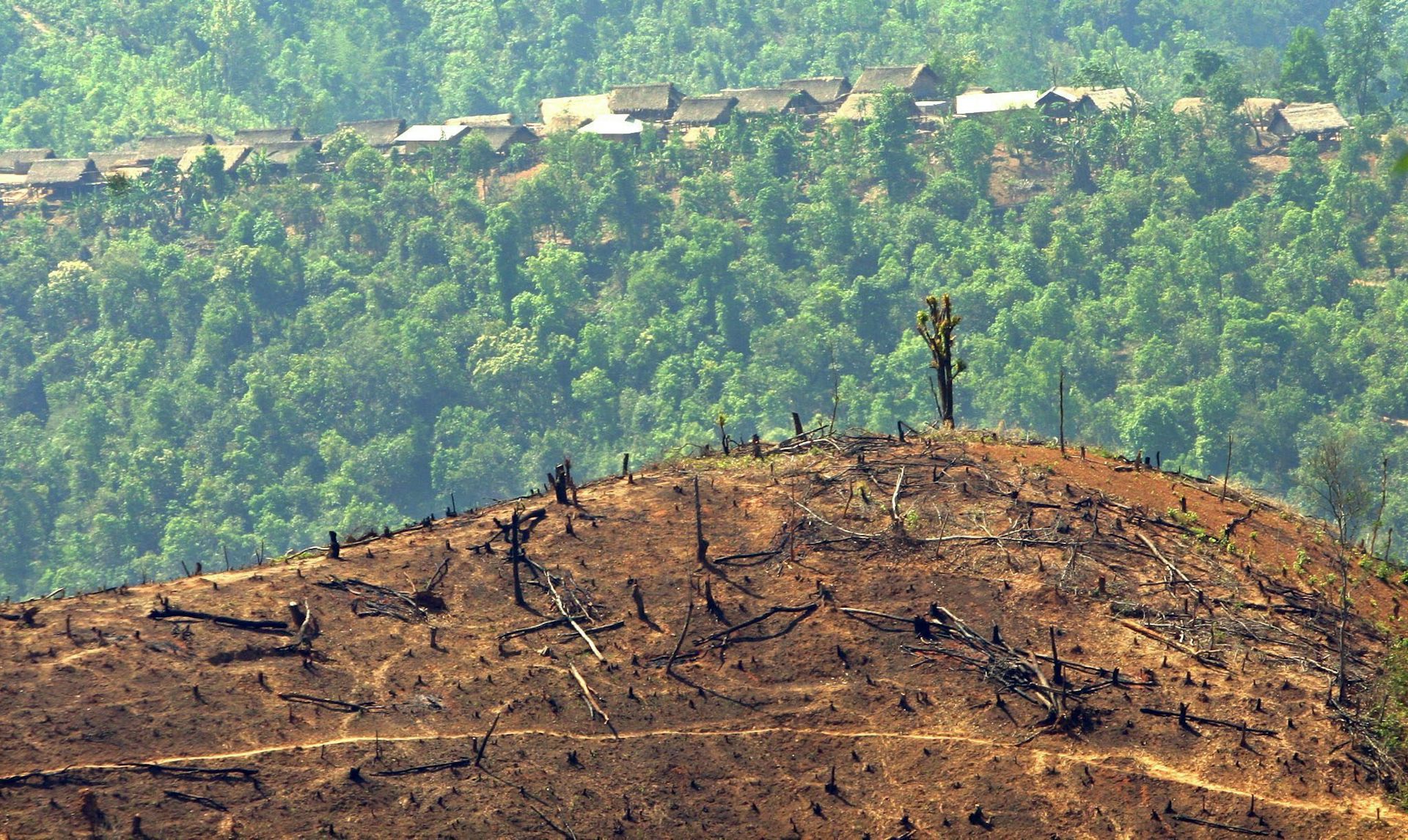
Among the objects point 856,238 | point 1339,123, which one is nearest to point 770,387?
point 856,238

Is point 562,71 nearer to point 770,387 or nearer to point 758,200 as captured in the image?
point 758,200

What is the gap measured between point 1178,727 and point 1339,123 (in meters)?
79.5

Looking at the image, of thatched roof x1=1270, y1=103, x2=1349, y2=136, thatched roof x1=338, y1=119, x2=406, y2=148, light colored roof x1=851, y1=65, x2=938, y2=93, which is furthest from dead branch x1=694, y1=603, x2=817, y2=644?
thatched roof x1=338, y1=119, x2=406, y2=148

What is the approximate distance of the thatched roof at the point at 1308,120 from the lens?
295 ft

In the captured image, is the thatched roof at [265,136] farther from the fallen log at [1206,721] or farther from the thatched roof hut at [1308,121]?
the fallen log at [1206,721]

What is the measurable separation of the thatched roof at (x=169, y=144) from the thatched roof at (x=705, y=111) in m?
25.8

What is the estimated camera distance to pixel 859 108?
316ft

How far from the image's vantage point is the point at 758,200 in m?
90.2

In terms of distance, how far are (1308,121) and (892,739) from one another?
265ft

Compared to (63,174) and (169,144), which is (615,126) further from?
(63,174)

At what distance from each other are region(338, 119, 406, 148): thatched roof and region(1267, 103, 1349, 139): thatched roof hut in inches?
1796

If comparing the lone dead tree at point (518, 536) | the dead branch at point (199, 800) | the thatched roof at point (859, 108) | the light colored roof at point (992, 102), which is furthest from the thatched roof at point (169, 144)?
the dead branch at point (199, 800)

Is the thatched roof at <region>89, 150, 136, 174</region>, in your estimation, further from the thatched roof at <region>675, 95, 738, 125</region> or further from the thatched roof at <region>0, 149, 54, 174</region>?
the thatched roof at <region>675, 95, 738, 125</region>

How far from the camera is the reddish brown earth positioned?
15844 millimetres
